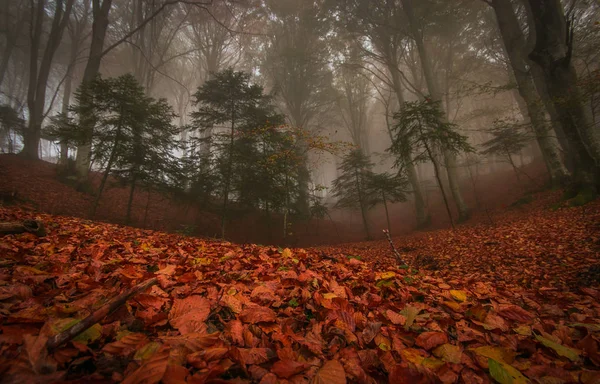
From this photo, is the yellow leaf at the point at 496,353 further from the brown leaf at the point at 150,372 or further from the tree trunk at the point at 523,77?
the tree trunk at the point at 523,77

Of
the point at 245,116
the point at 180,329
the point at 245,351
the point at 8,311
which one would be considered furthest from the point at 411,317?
the point at 245,116

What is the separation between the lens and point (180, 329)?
1.33 metres

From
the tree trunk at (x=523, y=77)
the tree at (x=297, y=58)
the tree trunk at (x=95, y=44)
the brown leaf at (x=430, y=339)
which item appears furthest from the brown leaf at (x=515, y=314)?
the tree at (x=297, y=58)

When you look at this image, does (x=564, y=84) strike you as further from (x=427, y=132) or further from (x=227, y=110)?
(x=227, y=110)

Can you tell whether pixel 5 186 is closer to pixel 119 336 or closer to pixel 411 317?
pixel 119 336

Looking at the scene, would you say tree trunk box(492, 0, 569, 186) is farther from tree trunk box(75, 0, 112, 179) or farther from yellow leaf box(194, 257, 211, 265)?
tree trunk box(75, 0, 112, 179)

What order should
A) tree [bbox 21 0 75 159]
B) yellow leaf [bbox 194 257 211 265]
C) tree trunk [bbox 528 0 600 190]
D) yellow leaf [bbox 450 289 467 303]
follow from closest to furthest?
yellow leaf [bbox 450 289 467 303], yellow leaf [bbox 194 257 211 265], tree trunk [bbox 528 0 600 190], tree [bbox 21 0 75 159]

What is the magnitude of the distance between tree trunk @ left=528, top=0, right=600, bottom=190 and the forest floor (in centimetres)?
727

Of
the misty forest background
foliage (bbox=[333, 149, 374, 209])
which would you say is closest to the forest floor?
the misty forest background

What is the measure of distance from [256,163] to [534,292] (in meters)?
10.7

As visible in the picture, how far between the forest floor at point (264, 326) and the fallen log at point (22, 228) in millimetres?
267

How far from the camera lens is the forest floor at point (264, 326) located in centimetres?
103

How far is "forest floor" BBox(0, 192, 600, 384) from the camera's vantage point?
1.03 meters

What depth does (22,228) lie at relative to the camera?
314 cm
